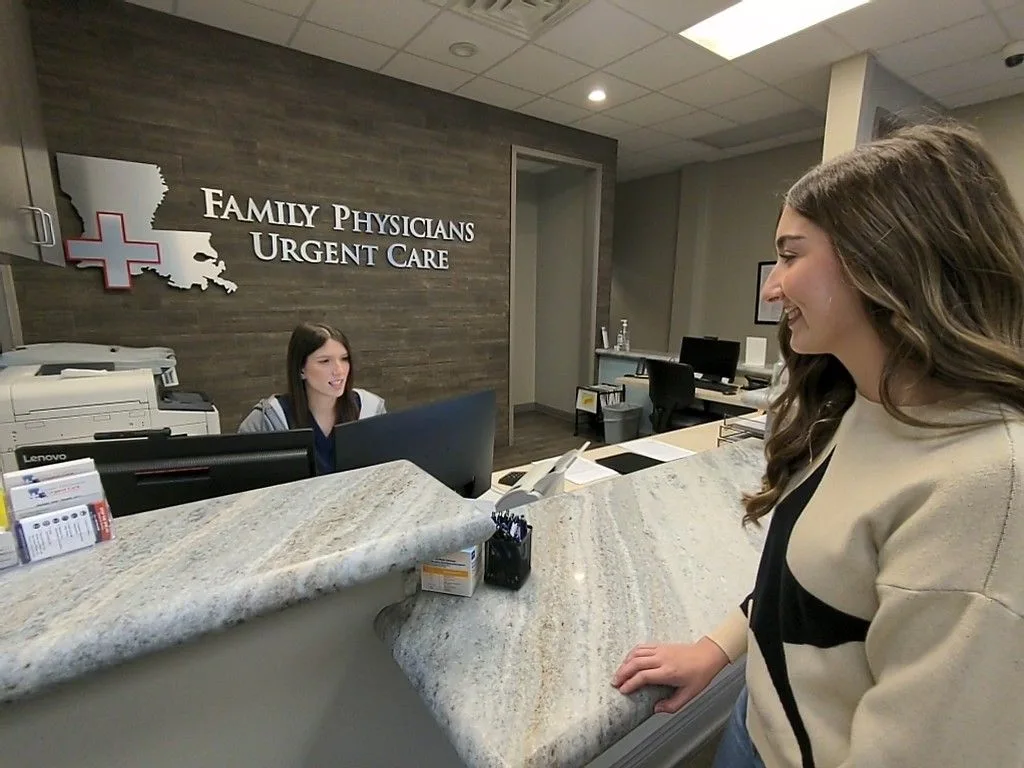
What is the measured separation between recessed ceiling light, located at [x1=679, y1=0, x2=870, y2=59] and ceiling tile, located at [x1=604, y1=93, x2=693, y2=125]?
2.40ft

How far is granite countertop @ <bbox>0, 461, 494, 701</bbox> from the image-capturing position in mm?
469

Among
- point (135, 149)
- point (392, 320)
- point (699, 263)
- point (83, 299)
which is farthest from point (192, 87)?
point (699, 263)

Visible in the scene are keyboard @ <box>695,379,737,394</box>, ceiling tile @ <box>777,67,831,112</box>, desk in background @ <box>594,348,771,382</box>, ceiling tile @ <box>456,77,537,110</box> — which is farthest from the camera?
desk in background @ <box>594,348,771,382</box>

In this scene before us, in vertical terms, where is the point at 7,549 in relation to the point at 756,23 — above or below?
below

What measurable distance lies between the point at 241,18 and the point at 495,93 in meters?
1.73

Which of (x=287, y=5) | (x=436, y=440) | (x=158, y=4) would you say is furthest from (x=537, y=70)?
(x=436, y=440)

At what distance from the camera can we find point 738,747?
0.80 metres

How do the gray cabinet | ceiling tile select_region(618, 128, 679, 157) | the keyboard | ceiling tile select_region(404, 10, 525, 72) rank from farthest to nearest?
ceiling tile select_region(618, 128, 679, 157)
the keyboard
ceiling tile select_region(404, 10, 525, 72)
the gray cabinet

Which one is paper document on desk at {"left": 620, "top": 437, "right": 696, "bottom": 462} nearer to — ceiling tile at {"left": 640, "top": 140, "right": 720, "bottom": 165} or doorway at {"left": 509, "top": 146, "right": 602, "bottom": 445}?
doorway at {"left": 509, "top": 146, "right": 602, "bottom": 445}

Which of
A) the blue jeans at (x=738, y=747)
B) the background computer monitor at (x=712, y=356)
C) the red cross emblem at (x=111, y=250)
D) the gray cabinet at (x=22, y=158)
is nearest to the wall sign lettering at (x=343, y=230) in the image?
the red cross emblem at (x=111, y=250)

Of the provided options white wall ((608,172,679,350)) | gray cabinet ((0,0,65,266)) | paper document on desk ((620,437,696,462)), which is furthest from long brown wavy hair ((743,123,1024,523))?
white wall ((608,172,679,350))

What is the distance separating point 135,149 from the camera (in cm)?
263

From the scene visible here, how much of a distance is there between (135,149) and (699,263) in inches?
204

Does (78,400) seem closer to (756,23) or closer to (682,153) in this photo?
(756,23)
